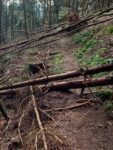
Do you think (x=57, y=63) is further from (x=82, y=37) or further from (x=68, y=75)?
(x=68, y=75)

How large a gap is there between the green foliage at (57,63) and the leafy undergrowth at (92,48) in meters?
0.80

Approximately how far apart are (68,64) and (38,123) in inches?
242

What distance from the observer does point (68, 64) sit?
1243 centimetres

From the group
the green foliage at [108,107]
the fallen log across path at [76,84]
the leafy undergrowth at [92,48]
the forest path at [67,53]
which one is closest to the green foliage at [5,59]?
the forest path at [67,53]

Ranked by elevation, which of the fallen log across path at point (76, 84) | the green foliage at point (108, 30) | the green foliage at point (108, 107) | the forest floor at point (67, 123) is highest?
the green foliage at point (108, 30)

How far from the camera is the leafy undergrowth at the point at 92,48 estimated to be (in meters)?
11.3

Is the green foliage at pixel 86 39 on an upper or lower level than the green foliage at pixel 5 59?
upper

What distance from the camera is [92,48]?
13.6 m

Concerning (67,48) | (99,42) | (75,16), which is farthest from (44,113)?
(75,16)

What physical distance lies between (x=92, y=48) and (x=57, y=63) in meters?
2.06

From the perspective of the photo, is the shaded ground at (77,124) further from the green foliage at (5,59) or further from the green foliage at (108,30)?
the green foliage at (108,30)

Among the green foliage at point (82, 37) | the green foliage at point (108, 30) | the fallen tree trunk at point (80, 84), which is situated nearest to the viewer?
the fallen tree trunk at point (80, 84)

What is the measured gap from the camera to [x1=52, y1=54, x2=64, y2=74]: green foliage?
447 inches

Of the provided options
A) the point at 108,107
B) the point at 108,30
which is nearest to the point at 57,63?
the point at 108,30
